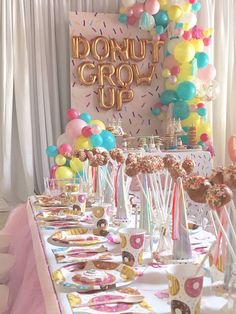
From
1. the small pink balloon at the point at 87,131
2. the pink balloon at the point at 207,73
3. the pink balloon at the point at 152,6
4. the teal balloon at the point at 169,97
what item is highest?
the pink balloon at the point at 152,6

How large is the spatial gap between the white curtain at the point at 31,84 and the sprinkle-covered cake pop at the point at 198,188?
362 cm

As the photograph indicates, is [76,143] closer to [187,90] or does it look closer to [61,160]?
[61,160]

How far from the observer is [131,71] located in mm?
4621

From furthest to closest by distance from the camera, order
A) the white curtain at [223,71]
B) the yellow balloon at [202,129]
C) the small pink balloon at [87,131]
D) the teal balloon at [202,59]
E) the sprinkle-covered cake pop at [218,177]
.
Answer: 1. the white curtain at [223,71]
2. the yellow balloon at [202,129]
3. the teal balloon at [202,59]
4. the small pink balloon at [87,131]
5. the sprinkle-covered cake pop at [218,177]

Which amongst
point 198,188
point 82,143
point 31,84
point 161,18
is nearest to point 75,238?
point 198,188

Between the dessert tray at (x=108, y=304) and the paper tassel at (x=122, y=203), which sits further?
the paper tassel at (x=122, y=203)

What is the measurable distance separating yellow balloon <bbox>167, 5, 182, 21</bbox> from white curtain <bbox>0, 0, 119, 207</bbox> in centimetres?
69

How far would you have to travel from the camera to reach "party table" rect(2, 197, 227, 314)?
0.89m

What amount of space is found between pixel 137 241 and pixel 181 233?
114 millimetres

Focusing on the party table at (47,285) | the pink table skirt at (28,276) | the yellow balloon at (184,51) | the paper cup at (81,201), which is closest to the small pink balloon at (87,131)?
the yellow balloon at (184,51)

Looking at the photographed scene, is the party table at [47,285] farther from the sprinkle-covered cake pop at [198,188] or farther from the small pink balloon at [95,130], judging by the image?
the small pink balloon at [95,130]

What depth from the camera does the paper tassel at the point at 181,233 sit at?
1.13 meters

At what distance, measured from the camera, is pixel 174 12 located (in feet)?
14.0

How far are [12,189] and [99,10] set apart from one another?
204cm
